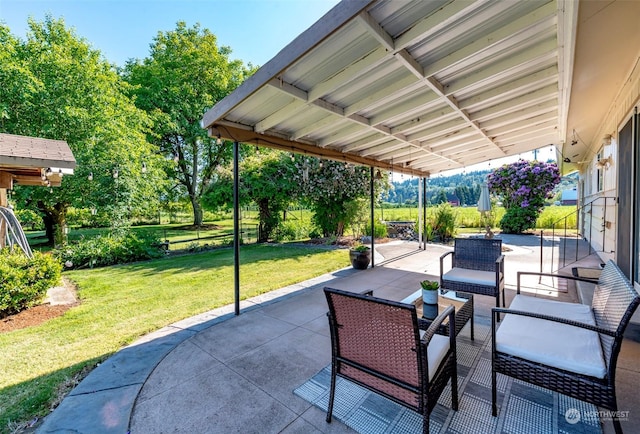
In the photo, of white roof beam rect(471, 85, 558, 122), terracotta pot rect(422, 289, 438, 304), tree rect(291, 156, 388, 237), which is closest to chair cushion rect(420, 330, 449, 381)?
terracotta pot rect(422, 289, 438, 304)

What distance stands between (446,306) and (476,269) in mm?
1724

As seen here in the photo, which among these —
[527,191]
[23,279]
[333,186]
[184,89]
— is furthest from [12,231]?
[527,191]

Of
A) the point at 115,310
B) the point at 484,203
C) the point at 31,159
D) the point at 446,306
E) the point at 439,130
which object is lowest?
the point at 115,310

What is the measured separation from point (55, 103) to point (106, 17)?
3653 mm

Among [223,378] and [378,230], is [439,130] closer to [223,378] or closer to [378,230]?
[223,378]

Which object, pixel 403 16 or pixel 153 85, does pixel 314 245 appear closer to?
pixel 403 16

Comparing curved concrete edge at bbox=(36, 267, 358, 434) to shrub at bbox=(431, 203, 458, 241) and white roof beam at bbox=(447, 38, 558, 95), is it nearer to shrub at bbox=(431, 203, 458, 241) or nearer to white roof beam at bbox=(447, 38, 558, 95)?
white roof beam at bbox=(447, 38, 558, 95)

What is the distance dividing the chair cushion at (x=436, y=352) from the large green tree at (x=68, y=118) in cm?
1101

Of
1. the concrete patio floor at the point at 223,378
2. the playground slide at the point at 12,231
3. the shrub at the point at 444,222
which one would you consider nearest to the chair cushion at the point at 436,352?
the concrete patio floor at the point at 223,378

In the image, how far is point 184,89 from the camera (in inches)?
675

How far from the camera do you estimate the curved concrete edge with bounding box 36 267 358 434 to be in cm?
203

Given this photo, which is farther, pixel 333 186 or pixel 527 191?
pixel 527 191

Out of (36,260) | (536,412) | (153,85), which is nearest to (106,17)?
(153,85)

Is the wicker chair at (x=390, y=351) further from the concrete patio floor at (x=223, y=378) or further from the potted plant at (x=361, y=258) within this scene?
the potted plant at (x=361, y=258)
